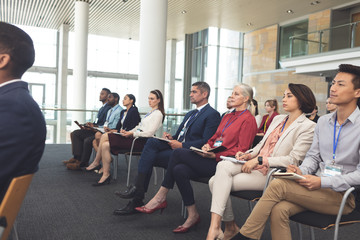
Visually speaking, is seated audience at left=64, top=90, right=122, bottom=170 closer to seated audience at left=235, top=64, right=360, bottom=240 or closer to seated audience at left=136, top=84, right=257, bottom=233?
seated audience at left=136, top=84, right=257, bottom=233

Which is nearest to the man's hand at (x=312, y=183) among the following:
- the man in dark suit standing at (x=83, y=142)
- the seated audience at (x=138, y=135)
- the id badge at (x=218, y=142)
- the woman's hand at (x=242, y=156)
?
the woman's hand at (x=242, y=156)

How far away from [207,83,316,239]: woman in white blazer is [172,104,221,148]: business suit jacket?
72cm

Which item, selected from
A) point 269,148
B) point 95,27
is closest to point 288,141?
point 269,148

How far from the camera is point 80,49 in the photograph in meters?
12.0

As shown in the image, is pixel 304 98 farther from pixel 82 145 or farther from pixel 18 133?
pixel 82 145

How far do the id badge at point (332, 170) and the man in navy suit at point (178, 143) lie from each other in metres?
1.42

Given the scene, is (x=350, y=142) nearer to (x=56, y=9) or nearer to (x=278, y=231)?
(x=278, y=231)

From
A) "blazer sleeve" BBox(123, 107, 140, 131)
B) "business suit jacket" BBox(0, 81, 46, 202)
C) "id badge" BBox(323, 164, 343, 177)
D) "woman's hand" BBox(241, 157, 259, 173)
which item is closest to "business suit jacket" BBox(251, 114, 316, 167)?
"woman's hand" BBox(241, 157, 259, 173)

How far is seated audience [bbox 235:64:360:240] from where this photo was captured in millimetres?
2021

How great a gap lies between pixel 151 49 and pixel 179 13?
22.6 ft

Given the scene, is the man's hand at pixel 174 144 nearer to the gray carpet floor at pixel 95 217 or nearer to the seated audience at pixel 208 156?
the seated audience at pixel 208 156

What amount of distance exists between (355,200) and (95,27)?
15937 mm

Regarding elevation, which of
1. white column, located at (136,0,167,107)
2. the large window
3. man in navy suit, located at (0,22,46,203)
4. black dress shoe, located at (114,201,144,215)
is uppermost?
the large window

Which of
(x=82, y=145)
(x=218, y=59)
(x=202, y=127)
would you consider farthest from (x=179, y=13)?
(x=202, y=127)
